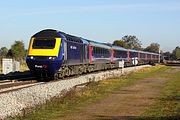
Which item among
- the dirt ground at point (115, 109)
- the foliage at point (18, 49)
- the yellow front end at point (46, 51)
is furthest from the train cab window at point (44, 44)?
the foliage at point (18, 49)

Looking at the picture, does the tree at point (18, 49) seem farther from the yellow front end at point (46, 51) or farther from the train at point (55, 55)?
the yellow front end at point (46, 51)

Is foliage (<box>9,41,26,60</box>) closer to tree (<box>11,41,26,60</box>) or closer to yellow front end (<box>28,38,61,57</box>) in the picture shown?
tree (<box>11,41,26,60</box>)

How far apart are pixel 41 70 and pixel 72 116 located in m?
15.6

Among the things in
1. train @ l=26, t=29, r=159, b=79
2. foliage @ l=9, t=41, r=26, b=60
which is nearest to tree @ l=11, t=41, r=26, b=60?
foliage @ l=9, t=41, r=26, b=60

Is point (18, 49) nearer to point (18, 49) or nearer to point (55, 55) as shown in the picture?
point (18, 49)

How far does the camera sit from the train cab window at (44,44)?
90.9 feet

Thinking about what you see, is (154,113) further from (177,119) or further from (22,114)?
(22,114)

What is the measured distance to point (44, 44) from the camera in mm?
27891

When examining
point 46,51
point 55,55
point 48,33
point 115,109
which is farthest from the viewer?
point 48,33

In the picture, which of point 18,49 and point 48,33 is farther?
point 18,49

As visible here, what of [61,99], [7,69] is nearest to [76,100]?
[61,99]

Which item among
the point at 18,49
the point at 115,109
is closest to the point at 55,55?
the point at 115,109

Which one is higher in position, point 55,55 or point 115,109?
point 55,55

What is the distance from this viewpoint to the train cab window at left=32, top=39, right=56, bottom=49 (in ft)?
90.9
